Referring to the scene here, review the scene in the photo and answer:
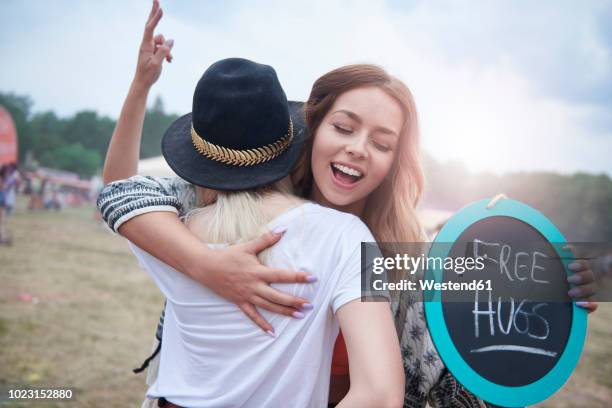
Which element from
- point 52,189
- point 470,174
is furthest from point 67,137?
point 470,174

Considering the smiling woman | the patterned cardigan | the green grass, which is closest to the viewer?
the patterned cardigan

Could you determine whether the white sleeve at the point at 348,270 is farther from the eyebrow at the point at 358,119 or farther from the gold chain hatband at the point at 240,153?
the eyebrow at the point at 358,119

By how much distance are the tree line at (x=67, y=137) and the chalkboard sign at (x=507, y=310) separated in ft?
49.3

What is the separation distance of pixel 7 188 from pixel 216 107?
10968 millimetres

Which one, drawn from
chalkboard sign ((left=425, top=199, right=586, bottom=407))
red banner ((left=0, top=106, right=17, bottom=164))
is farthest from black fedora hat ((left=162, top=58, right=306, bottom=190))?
red banner ((left=0, top=106, right=17, bottom=164))

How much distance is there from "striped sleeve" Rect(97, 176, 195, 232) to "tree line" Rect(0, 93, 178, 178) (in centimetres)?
1462

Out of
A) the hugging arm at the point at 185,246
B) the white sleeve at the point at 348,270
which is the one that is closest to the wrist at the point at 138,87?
the hugging arm at the point at 185,246

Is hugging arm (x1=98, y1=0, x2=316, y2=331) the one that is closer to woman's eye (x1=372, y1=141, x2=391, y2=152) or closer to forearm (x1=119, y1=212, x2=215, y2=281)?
forearm (x1=119, y1=212, x2=215, y2=281)

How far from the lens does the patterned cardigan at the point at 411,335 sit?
58.5 inches

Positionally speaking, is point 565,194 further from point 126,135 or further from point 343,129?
point 126,135

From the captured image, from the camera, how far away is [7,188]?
1036 cm

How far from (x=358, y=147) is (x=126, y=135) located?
985mm

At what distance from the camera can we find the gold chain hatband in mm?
1436

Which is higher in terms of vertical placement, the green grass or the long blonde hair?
the long blonde hair
